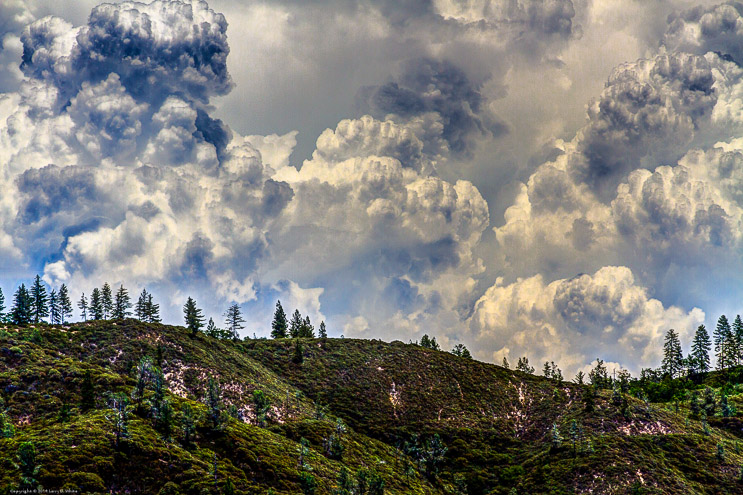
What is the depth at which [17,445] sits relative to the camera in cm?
6769

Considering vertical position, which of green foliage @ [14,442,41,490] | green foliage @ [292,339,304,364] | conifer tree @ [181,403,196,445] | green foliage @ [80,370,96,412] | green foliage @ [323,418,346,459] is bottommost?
green foliage @ [323,418,346,459]

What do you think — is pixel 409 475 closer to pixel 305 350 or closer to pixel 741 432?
pixel 305 350

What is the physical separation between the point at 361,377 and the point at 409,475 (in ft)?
202

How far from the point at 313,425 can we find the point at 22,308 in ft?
373

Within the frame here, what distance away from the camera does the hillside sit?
74562 mm

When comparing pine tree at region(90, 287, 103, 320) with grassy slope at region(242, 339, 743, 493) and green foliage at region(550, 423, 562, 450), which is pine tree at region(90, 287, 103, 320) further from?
green foliage at region(550, 423, 562, 450)

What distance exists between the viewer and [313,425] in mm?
122438

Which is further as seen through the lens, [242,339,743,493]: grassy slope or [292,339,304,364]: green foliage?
[292,339,304,364]: green foliage

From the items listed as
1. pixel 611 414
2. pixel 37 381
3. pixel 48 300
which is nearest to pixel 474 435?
pixel 611 414

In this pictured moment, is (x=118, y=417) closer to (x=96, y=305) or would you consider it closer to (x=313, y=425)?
(x=313, y=425)

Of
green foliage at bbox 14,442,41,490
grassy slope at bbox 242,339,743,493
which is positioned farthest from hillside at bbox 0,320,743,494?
grassy slope at bbox 242,339,743,493

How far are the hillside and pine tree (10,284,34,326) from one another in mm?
37165

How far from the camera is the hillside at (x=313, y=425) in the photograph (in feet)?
245

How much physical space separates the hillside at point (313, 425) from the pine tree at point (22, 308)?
37.2 m
